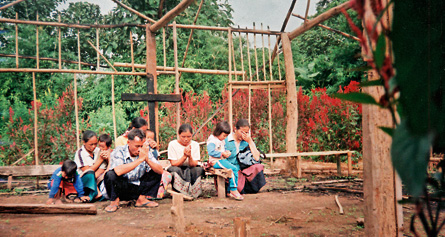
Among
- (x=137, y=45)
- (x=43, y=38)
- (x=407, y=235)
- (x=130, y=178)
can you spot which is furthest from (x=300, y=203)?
(x=43, y=38)

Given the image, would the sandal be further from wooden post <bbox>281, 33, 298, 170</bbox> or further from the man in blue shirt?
wooden post <bbox>281, 33, 298, 170</bbox>

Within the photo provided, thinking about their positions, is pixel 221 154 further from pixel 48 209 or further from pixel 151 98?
pixel 48 209

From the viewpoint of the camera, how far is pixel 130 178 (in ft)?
15.4

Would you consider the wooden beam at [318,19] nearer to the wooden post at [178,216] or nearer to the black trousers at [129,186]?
the black trousers at [129,186]

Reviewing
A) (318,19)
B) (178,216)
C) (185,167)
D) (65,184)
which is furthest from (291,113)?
(65,184)

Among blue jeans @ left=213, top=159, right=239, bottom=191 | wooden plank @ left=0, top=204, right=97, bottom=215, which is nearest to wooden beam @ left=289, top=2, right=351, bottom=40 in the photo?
blue jeans @ left=213, top=159, right=239, bottom=191

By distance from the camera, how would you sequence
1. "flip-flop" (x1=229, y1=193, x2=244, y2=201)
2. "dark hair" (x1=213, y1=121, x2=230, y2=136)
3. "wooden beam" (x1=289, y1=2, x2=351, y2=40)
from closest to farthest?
1. "flip-flop" (x1=229, y1=193, x2=244, y2=201)
2. "dark hair" (x1=213, y1=121, x2=230, y2=136)
3. "wooden beam" (x1=289, y1=2, x2=351, y2=40)

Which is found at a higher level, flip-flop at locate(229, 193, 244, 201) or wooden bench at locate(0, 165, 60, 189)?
wooden bench at locate(0, 165, 60, 189)

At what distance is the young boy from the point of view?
15.8ft

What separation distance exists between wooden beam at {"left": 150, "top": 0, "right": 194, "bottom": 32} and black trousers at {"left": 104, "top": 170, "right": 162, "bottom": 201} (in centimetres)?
251

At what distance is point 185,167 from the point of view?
213 inches

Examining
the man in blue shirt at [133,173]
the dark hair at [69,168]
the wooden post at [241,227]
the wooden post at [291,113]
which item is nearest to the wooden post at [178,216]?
the wooden post at [241,227]

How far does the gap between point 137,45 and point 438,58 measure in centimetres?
1102

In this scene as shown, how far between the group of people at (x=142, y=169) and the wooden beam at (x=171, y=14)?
5.76 ft
